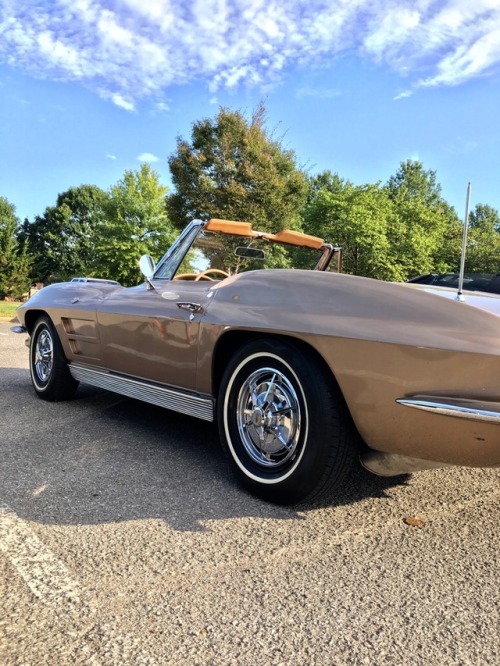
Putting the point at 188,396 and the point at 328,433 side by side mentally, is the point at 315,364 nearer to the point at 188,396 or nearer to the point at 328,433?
the point at 328,433

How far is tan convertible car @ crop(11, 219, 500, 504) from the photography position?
186 cm

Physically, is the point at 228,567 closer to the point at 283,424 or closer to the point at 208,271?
the point at 283,424

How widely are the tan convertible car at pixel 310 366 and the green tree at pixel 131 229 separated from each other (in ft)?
94.0

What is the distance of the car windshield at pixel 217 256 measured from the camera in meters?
3.48

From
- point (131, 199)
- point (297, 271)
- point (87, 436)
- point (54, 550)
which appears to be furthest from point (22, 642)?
point (131, 199)

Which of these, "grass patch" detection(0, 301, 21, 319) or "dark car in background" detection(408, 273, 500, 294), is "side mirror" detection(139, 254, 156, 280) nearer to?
"dark car in background" detection(408, 273, 500, 294)

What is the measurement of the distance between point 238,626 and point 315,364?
1.06m

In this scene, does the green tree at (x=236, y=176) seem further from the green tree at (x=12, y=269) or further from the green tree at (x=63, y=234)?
the green tree at (x=63, y=234)

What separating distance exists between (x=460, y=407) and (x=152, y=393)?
1.85m

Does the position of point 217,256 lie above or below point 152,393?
above

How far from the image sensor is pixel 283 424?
2344 millimetres

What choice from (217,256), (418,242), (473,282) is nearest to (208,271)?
(217,256)

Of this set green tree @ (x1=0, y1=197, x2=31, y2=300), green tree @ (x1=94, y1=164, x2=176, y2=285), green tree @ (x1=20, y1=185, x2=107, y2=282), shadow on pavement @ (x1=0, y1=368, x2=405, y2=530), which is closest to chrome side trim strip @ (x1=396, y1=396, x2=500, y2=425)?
shadow on pavement @ (x1=0, y1=368, x2=405, y2=530)

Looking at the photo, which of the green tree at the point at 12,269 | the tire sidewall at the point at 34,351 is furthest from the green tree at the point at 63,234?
the tire sidewall at the point at 34,351
